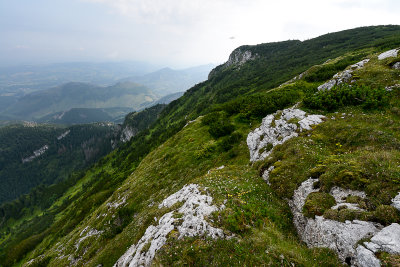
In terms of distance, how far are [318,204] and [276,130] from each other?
13.9 m

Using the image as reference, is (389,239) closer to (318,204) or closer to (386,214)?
(386,214)

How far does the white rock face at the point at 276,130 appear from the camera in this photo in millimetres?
20958

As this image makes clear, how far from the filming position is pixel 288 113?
972 inches

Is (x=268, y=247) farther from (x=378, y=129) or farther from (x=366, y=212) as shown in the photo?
(x=378, y=129)

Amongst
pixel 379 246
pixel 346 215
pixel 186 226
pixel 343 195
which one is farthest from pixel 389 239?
pixel 186 226

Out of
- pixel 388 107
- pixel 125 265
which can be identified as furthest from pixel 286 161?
pixel 125 265

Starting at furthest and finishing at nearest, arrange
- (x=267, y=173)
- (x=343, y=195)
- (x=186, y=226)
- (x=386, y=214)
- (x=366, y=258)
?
(x=267, y=173)
(x=186, y=226)
(x=343, y=195)
(x=386, y=214)
(x=366, y=258)

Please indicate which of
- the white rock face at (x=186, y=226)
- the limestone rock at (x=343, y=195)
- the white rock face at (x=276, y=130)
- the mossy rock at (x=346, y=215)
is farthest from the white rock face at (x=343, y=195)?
the white rock face at (x=276, y=130)

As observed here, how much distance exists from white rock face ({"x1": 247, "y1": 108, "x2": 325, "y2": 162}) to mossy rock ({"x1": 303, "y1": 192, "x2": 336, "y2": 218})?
30.3 ft

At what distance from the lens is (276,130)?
2348 cm

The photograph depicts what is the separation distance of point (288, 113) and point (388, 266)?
2047cm

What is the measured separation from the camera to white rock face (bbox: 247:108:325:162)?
2096 cm

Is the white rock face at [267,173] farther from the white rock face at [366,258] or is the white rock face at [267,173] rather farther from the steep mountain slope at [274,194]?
the white rock face at [366,258]

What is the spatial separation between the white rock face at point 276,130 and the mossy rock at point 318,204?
924cm
